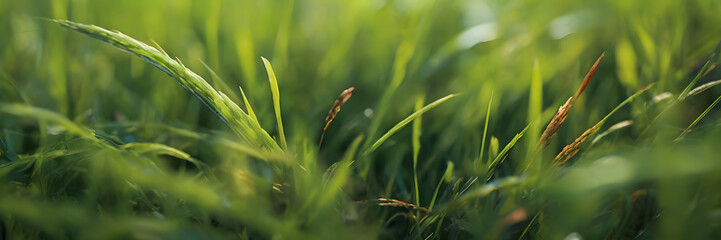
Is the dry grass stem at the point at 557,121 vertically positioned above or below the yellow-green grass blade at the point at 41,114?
below

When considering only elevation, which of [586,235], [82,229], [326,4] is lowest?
[586,235]

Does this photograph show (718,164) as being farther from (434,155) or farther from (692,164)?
(434,155)

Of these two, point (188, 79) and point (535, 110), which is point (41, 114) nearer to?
point (188, 79)

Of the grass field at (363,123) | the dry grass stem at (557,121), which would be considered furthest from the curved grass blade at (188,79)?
the dry grass stem at (557,121)

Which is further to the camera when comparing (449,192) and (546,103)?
(546,103)

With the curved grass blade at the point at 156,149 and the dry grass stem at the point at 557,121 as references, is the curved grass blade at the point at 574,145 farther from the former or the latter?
the curved grass blade at the point at 156,149

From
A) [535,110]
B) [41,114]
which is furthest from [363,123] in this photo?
[41,114]

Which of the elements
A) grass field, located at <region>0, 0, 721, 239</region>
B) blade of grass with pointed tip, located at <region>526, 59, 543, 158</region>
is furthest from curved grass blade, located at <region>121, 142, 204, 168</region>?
blade of grass with pointed tip, located at <region>526, 59, 543, 158</region>

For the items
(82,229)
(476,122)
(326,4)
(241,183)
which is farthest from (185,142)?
(326,4)
